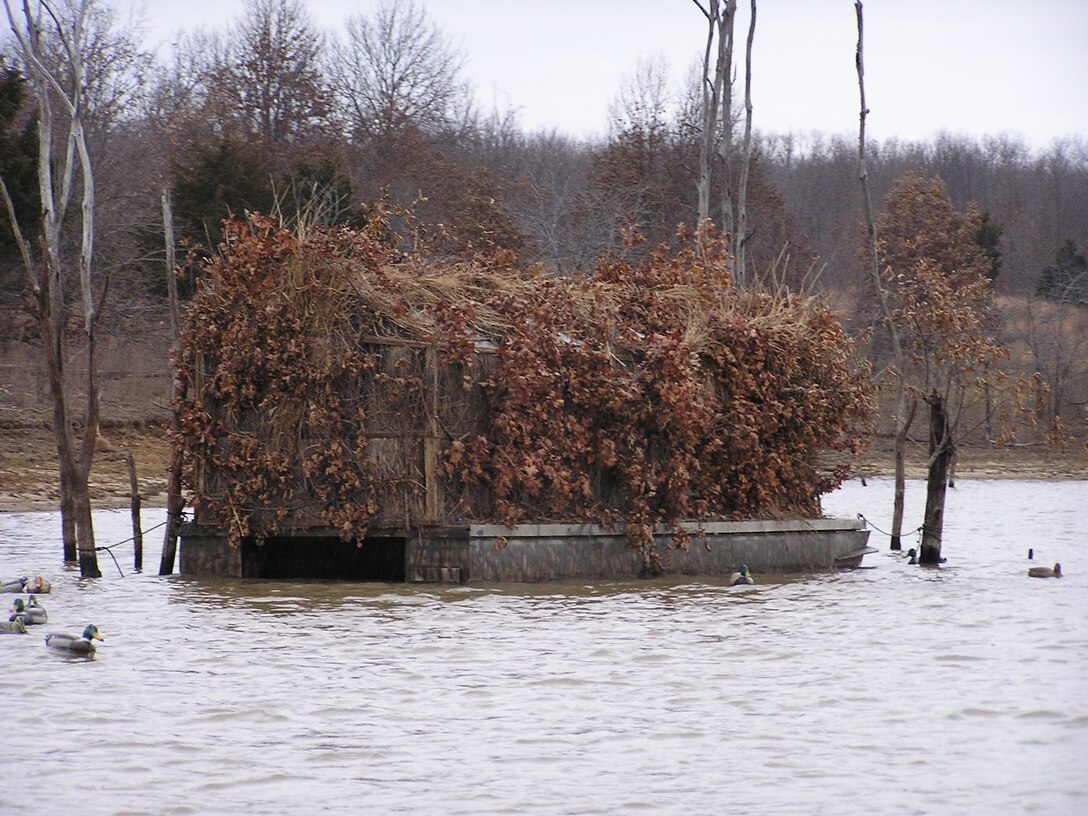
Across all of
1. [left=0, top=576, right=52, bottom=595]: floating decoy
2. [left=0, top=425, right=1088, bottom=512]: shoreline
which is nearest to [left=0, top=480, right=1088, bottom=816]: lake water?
[left=0, top=576, right=52, bottom=595]: floating decoy

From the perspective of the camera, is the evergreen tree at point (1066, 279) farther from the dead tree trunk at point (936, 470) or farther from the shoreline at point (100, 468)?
the dead tree trunk at point (936, 470)

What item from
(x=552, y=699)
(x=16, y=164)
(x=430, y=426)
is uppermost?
(x=16, y=164)

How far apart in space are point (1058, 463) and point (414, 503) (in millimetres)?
33732

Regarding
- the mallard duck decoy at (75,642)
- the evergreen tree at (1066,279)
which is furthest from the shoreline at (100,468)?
the evergreen tree at (1066,279)

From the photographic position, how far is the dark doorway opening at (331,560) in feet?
56.9

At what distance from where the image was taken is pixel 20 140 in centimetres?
2991

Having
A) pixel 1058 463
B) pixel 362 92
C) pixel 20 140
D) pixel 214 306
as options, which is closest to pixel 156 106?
pixel 362 92

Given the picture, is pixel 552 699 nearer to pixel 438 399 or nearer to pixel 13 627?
pixel 13 627

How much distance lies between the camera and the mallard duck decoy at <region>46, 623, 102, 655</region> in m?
11.8

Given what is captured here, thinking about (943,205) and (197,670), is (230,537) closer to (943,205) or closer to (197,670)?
(197,670)

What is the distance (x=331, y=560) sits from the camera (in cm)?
1773

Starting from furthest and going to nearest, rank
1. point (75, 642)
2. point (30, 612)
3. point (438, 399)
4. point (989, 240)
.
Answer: point (989, 240), point (438, 399), point (30, 612), point (75, 642)

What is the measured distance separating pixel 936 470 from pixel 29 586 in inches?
445

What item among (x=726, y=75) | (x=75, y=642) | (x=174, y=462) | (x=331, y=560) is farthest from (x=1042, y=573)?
(x=726, y=75)
